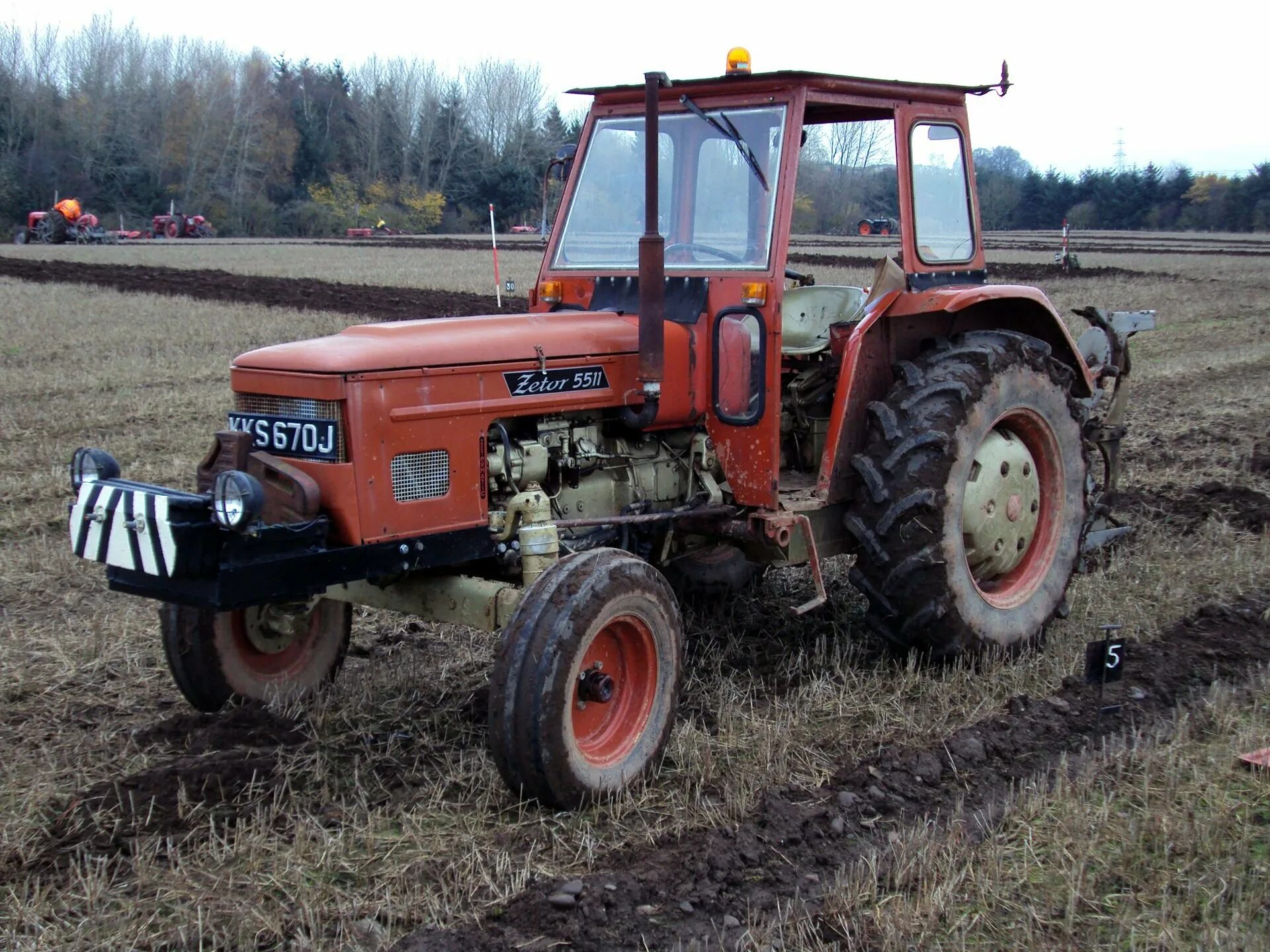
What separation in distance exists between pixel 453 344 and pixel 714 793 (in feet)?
5.78

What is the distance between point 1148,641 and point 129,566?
4229 mm

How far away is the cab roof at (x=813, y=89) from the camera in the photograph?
194 inches

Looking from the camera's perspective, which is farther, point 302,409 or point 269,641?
point 269,641

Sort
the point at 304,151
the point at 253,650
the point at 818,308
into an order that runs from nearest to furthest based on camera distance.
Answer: the point at 253,650, the point at 818,308, the point at 304,151

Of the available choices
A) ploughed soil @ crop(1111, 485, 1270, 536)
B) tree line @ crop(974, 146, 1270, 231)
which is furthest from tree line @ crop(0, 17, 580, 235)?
ploughed soil @ crop(1111, 485, 1270, 536)

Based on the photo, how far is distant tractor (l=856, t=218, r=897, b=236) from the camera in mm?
5754

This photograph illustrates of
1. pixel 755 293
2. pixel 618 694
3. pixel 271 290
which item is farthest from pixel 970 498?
pixel 271 290

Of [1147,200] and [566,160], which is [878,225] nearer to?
[566,160]

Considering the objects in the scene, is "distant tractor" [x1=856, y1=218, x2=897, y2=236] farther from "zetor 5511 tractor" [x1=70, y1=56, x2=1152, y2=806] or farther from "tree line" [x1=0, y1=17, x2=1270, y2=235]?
"tree line" [x1=0, y1=17, x2=1270, y2=235]

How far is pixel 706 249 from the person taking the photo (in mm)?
5113

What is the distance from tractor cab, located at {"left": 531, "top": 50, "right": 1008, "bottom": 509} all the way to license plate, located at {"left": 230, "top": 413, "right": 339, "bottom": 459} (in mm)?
1234

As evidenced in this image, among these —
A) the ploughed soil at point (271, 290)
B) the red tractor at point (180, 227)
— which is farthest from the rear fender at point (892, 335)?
the red tractor at point (180, 227)

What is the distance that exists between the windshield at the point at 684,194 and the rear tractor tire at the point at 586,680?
145 cm

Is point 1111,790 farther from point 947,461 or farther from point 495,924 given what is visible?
point 495,924
